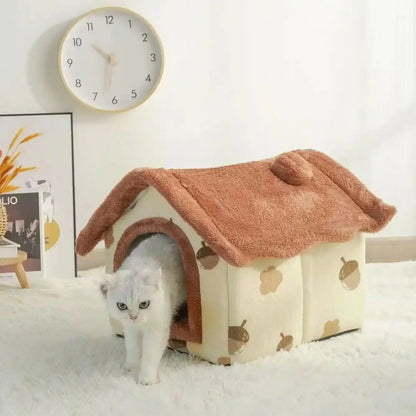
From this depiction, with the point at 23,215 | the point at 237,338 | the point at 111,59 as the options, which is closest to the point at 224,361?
the point at 237,338

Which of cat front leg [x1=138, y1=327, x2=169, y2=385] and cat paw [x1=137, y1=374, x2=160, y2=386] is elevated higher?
cat front leg [x1=138, y1=327, x2=169, y2=385]

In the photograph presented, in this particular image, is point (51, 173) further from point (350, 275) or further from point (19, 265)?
point (350, 275)

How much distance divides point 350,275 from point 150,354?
26.7 inches

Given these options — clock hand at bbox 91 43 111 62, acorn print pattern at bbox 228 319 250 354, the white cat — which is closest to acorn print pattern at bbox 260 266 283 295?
acorn print pattern at bbox 228 319 250 354

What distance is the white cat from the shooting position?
2.03 metres

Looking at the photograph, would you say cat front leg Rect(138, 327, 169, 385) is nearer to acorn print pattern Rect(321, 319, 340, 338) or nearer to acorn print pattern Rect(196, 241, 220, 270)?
acorn print pattern Rect(196, 241, 220, 270)

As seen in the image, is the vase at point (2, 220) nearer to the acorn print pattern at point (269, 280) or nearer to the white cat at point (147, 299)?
the white cat at point (147, 299)

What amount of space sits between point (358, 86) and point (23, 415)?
6.96 feet

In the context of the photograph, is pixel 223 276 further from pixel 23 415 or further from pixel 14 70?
pixel 14 70

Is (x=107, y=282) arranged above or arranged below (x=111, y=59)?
below

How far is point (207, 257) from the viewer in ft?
7.11

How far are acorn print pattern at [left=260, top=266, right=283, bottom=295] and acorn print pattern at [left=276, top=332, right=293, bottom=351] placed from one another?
0.14m

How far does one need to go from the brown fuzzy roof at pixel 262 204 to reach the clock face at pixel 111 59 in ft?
3.11

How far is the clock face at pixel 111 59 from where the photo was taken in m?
3.23
